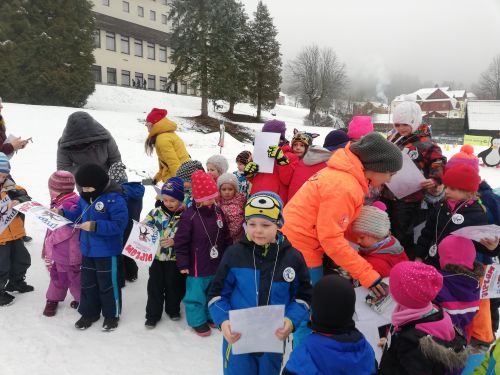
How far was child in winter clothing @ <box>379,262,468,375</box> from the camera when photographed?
190cm

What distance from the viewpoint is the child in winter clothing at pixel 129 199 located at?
15.7 feet

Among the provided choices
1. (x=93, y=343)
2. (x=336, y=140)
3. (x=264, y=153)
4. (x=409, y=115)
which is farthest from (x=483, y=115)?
(x=93, y=343)

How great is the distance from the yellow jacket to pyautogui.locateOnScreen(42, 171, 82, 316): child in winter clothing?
1294 mm

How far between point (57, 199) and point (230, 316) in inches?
118

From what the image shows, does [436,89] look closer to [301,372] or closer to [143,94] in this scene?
[143,94]

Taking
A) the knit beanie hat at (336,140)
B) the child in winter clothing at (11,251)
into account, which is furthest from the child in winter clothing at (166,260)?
the knit beanie hat at (336,140)

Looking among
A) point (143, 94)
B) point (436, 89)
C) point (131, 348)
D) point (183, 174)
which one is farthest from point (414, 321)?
point (436, 89)

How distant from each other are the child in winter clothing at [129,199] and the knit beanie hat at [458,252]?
11.9ft

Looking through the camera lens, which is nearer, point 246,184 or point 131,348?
point 131,348

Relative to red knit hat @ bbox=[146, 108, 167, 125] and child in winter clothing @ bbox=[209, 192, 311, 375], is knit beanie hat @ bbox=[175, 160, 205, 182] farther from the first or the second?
child in winter clothing @ bbox=[209, 192, 311, 375]

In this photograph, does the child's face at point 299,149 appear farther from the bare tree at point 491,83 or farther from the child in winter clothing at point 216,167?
the bare tree at point 491,83

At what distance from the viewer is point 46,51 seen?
21.9 meters

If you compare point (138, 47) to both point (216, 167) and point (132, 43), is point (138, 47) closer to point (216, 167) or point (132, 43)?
point (132, 43)

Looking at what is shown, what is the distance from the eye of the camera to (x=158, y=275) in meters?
4.13
